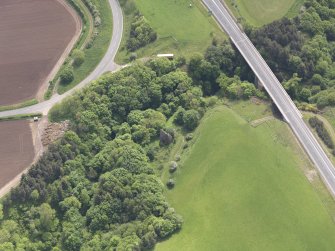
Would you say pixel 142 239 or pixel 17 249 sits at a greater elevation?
pixel 17 249

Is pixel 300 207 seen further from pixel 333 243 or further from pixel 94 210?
pixel 94 210

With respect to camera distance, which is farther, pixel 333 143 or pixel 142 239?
pixel 333 143

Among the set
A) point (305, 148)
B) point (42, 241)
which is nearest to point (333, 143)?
point (305, 148)

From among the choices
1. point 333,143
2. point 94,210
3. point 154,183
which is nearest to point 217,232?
point 154,183

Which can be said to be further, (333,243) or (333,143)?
(333,143)

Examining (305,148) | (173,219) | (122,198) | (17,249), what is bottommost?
(305,148)

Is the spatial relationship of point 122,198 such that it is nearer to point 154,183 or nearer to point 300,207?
point 154,183
